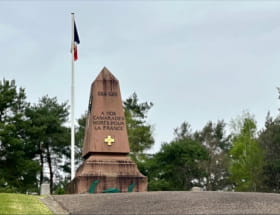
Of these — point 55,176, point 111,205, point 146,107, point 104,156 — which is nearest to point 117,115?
point 104,156

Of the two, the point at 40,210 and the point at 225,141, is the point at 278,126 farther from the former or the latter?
the point at 40,210

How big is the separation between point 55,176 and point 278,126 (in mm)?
18505

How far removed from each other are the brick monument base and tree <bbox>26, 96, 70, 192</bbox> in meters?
20.4

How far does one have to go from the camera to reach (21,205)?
17516 millimetres

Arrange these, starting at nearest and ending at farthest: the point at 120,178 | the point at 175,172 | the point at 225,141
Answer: the point at 120,178 < the point at 175,172 < the point at 225,141

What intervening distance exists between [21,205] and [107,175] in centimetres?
738

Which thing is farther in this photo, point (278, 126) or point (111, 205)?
point (278, 126)

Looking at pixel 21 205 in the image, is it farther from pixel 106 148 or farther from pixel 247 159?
pixel 247 159

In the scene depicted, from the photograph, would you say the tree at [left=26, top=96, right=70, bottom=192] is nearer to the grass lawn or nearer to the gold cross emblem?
the gold cross emblem

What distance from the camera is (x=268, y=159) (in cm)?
4488

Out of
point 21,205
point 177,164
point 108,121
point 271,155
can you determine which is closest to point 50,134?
point 177,164

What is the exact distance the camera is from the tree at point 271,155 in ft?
145

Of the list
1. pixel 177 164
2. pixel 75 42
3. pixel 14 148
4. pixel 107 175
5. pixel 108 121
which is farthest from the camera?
pixel 177 164

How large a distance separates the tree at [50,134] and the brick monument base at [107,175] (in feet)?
67.1
